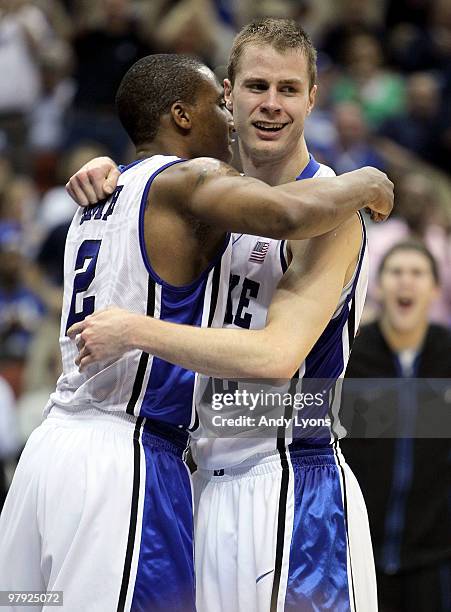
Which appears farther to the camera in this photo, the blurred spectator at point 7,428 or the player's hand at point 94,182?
the blurred spectator at point 7,428

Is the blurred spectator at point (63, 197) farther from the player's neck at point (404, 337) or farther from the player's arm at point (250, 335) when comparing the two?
the player's arm at point (250, 335)

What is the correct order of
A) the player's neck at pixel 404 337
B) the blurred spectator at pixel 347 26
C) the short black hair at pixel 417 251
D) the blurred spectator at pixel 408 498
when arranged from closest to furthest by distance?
the blurred spectator at pixel 408 498
the player's neck at pixel 404 337
the short black hair at pixel 417 251
the blurred spectator at pixel 347 26

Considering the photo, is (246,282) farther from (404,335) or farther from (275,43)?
(404,335)

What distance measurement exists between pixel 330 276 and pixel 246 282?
0.41 metres

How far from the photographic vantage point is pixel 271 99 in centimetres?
455

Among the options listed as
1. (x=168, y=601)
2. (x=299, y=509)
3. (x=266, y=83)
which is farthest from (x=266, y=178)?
(x=168, y=601)

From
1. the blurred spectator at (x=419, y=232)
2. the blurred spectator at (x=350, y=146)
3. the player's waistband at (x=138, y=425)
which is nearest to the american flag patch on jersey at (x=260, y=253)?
the player's waistband at (x=138, y=425)

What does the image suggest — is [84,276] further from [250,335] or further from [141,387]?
[250,335]

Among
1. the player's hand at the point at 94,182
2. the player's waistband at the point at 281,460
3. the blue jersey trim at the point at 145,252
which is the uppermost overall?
the player's hand at the point at 94,182

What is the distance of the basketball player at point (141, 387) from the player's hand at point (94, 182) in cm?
6

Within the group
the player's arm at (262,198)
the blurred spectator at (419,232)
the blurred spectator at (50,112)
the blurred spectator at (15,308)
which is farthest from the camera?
the blurred spectator at (50,112)

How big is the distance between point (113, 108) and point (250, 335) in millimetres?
8189

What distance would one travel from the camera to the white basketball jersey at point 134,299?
443 cm

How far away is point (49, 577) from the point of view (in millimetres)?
4387
